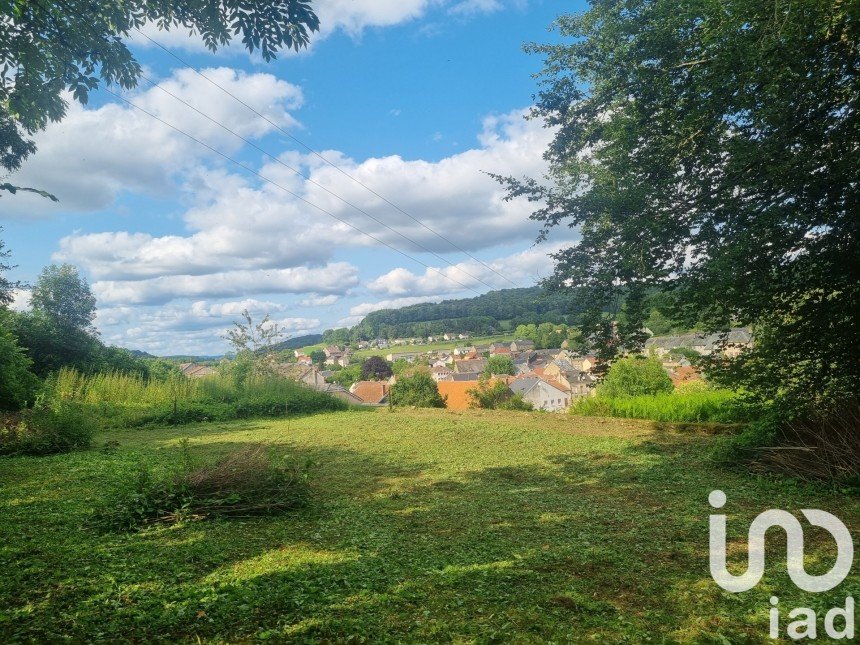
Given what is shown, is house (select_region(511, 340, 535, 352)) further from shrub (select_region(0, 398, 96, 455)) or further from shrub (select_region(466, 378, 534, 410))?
shrub (select_region(0, 398, 96, 455))

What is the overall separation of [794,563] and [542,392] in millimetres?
34232

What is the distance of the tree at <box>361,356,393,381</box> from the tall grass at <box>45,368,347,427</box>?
17.7 meters

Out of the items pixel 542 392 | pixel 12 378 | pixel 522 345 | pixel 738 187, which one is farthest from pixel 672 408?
pixel 522 345

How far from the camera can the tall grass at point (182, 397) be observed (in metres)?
13.7

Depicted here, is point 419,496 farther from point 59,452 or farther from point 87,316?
point 87,316

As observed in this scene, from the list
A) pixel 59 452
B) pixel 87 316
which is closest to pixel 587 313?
pixel 59 452

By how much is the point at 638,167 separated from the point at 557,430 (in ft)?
19.8

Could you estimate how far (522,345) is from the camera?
165 feet

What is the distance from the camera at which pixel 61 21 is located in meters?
3.32

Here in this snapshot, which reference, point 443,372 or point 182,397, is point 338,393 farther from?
point 443,372

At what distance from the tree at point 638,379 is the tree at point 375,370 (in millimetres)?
22272

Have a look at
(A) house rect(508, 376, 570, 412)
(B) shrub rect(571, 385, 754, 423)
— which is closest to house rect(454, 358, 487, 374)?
(A) house rect(508, 376, 570, 412)

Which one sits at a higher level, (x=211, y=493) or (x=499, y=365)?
(x=211, y=493)

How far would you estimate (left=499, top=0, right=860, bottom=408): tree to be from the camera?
5730 millimetres
